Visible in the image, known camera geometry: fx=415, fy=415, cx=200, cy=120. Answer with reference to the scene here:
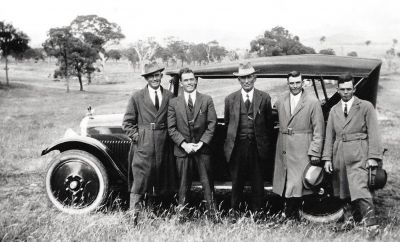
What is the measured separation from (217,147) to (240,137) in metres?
0.50

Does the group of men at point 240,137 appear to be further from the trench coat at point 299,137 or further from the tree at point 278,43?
the tree at point 278,43

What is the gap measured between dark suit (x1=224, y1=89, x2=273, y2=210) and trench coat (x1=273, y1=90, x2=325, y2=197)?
19 cm

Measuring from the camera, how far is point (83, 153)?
486 centimetres

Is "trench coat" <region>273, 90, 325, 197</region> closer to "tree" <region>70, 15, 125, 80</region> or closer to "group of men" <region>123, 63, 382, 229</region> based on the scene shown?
"group of men" <region>123, 63, 382, 229</region>

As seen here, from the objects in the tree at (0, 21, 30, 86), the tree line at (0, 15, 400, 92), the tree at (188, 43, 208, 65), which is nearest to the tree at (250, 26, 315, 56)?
the tree line at (0, 15, 400, 92)

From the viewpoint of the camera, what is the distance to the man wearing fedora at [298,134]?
162 inches

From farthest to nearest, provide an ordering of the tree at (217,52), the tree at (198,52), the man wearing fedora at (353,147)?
the tree at (217,52) < the tree at (198,52) < the man wearing fedora at (353,147)

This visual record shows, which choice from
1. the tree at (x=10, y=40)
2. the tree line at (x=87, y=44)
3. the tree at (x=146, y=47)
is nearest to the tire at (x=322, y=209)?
the tree line at (x=87, y=44)

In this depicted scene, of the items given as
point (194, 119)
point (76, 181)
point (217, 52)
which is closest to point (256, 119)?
point (194, 119)

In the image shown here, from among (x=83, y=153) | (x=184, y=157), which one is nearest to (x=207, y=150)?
(x=184, y=157)

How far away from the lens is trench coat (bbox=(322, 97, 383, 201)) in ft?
12.9

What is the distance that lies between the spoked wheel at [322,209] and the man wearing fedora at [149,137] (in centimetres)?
154

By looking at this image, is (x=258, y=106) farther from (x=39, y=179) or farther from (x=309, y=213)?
(x=39, y=179)

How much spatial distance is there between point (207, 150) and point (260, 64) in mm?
1109
